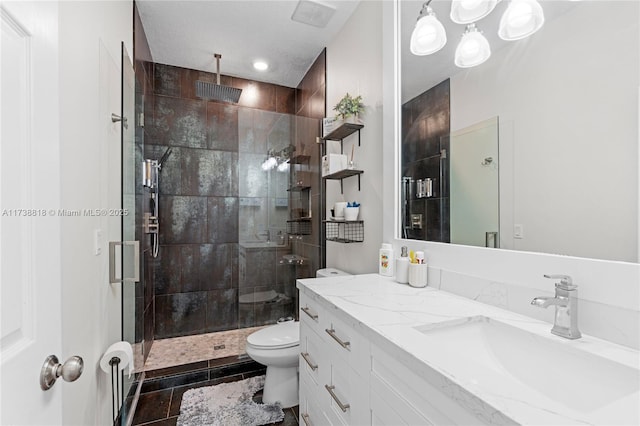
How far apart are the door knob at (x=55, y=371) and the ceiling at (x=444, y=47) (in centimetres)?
156

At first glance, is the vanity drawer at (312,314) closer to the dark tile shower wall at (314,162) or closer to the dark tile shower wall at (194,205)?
the dark tile shower wall at (314,162)

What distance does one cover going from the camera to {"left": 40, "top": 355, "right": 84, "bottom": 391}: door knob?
61 centimetres

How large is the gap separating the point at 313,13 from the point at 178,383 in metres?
2.78

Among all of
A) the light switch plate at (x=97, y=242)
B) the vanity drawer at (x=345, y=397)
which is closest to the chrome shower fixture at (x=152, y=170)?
the light switch plate at (x=97, y=242)

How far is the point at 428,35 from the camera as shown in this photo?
4.75 feet

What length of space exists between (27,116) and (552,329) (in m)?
1.32

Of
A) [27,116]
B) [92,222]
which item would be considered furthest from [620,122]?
[92,222]

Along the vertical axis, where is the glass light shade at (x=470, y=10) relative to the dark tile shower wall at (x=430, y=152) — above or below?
above

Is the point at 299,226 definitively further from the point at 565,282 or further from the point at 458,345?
the point at 565,282

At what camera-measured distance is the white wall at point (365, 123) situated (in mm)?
1861

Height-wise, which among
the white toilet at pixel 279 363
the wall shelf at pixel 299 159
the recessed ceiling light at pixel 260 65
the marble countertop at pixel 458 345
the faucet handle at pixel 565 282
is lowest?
the white toilet at pixel 279 363

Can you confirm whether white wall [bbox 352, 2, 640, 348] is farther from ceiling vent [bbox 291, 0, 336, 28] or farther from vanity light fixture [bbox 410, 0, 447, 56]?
ceiling vent [bbox 291, 0, 336, 28]

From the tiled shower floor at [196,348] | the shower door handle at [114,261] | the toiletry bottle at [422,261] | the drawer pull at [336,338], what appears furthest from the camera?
the tiled shower floor at [196,348]

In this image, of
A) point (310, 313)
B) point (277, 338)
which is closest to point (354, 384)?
point (310, 313)
